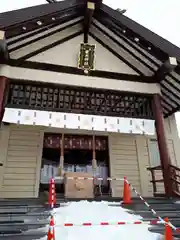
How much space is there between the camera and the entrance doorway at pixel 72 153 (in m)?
8.57

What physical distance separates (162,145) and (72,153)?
4.44m

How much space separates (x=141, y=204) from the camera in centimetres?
506

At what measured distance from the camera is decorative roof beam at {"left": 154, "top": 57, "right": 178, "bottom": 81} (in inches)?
255

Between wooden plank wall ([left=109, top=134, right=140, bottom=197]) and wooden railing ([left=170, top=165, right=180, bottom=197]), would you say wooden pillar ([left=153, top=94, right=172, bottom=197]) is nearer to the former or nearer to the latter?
wooden railing ([left=170, top=165, right=180, bottom=197])

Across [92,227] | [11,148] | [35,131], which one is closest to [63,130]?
[35,131]

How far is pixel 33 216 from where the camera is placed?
152 inches

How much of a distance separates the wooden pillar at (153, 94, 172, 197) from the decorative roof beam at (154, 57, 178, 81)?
0.71m

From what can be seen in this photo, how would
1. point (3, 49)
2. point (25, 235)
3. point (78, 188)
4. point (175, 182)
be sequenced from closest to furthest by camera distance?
1. point (25, 235)
2. point (78, 188)
3. point (175, 182)
4. point (3, 49)

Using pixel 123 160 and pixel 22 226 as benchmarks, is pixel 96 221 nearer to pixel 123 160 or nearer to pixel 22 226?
pixel 22 226

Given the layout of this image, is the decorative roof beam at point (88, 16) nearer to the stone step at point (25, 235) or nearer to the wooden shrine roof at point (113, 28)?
the wooden shrine roof at point (113, 28)

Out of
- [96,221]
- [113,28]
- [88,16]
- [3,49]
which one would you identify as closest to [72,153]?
[3,49]

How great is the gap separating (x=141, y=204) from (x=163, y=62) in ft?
15.1

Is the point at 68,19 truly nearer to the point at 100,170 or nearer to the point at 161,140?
the point at 161,140

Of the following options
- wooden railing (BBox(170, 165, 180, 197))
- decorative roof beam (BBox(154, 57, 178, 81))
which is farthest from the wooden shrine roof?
wooden railing (BBox(170, 165, 180, 197))
